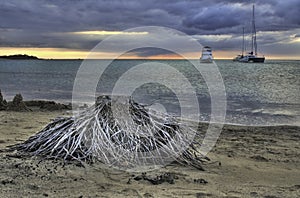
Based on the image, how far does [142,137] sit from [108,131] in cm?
57

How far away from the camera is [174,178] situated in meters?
5.43

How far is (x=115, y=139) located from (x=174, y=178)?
1198 mm

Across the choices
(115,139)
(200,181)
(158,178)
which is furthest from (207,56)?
(158,178)

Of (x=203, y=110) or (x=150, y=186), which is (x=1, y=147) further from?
(x=203, y=110)

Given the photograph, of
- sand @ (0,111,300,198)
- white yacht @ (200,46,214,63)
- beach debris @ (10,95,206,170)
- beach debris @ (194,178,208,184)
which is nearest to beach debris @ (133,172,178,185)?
sand @ (0,111,300,198)

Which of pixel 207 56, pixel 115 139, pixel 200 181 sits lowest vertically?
pixel 200 181

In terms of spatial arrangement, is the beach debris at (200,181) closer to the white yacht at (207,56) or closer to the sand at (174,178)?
the sand at (174,178)

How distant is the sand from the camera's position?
4777 mm

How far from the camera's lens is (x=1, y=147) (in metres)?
6.79

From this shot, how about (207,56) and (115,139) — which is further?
(207,56)

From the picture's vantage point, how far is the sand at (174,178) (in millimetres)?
4777

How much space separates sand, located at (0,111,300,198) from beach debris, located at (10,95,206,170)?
0.24 m

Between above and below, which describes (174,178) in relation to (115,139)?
below

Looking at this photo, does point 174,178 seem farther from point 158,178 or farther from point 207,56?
point 207,56
